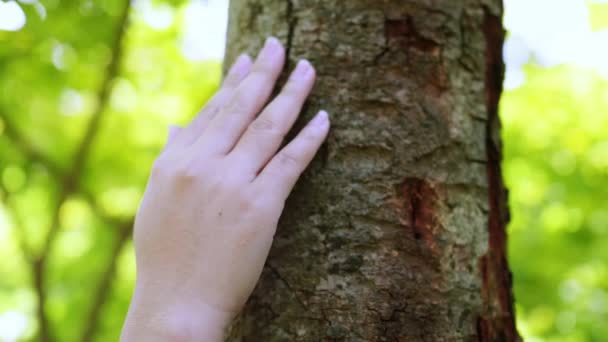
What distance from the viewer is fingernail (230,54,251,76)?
4.61 feet

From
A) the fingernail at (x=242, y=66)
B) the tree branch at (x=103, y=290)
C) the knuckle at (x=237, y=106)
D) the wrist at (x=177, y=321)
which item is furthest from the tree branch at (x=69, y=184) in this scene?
the wrist at (x=177, y=321)

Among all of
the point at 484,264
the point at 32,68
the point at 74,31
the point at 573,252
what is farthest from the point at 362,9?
the point at 573,252

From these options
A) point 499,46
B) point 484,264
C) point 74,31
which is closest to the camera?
point 484,264

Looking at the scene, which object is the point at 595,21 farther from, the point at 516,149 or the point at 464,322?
the point at 464,322

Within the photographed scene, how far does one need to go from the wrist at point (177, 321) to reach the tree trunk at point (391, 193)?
0.33 feet

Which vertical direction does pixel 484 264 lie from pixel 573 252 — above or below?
below

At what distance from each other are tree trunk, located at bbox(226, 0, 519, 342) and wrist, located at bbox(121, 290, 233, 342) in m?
0.10

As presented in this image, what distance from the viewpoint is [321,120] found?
49.6 inches

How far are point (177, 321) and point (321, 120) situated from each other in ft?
1.66

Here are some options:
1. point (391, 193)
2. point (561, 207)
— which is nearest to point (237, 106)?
point (391, 193)

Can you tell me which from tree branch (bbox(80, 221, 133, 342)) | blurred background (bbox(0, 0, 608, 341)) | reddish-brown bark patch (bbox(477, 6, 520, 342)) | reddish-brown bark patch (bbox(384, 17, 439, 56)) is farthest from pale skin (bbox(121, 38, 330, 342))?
tree branch (bbox(80, 221, 133, 342))

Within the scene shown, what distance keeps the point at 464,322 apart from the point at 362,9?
28.2 inches

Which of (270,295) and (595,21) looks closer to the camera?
(270,295)

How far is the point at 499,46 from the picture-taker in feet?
4.92
